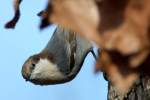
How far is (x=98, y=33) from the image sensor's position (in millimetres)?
214

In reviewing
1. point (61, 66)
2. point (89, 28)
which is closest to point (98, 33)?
point (89, 28)

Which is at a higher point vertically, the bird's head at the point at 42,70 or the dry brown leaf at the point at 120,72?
the bird's head at the point at 42,70

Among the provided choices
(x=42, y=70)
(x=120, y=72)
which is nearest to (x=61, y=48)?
(x=42, y=70)

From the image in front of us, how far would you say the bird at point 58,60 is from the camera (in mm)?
1007

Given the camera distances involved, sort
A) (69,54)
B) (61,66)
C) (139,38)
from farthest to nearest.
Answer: (69,54) → (61,66) → (139,38)

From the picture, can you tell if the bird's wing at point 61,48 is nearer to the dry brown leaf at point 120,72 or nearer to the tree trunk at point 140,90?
the tree trunk at point 140,90

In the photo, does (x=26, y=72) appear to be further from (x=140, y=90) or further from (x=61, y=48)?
(x=140, y=90)

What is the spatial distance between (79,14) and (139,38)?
34 millimetres

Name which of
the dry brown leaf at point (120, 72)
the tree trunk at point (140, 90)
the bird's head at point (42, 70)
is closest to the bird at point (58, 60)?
the bird's head at point (42, 70)

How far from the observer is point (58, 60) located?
1018 millimetres

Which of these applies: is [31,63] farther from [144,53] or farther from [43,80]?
[144,53]

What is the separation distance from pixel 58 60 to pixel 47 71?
38mm

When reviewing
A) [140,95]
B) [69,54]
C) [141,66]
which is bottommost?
[141,66]

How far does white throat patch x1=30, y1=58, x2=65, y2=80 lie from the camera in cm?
98
